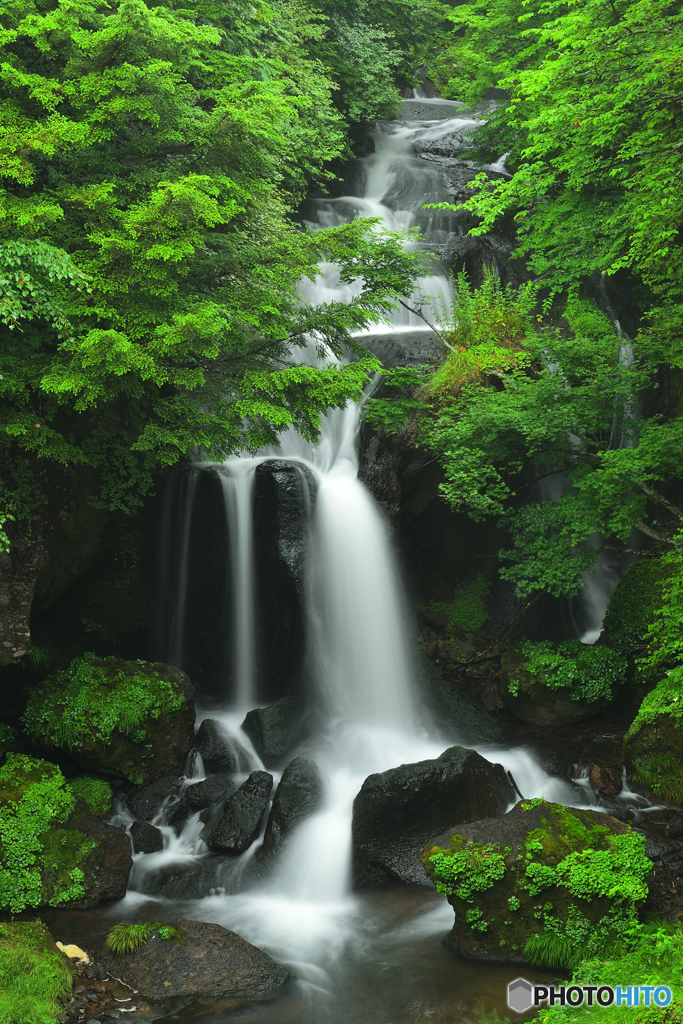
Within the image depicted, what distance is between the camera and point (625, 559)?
13.3 metres

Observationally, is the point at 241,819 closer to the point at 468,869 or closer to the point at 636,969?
the point at 468,869

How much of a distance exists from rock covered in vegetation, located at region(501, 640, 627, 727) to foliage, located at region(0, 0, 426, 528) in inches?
201

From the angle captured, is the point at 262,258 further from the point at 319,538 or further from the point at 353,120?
the point at 353,120

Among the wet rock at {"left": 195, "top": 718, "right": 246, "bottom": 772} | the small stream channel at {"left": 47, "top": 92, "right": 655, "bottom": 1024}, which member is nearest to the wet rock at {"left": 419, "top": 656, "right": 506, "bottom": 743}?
the small stream channel at {"left": 47, "top": 92, "right": 655, "bottom": 1024}

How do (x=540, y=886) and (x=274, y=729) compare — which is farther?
(x=274, y=729)

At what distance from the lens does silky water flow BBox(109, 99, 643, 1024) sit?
18.1ft

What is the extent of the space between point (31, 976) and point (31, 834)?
2217mm

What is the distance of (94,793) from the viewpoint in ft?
27.2

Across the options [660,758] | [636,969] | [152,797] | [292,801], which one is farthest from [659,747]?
[152,797]

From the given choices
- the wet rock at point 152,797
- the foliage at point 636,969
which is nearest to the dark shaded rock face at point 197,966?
the foliage at point 636,969

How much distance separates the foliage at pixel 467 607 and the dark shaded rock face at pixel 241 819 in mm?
4744

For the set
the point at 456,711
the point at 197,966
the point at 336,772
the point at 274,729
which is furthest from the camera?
the point at 456,711

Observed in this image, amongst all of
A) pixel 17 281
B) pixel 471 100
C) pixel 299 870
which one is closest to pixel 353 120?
pixel 471 100

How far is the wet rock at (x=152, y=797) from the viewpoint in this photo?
839cm
